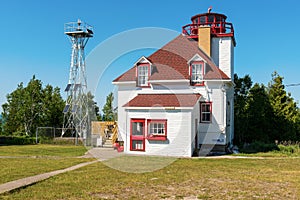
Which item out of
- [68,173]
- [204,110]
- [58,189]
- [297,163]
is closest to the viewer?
[58,189]

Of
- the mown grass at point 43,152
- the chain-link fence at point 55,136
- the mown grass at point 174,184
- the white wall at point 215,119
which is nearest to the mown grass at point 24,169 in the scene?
the mown grass at point 174,184

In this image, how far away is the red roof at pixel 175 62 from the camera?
2197 cm

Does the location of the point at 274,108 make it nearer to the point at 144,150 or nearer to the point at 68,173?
the point at 144,150

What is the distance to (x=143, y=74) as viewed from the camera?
74.8 ft

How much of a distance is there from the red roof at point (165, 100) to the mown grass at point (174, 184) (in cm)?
576

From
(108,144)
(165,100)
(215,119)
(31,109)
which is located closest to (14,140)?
(31,109)

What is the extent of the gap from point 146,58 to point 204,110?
5466mm

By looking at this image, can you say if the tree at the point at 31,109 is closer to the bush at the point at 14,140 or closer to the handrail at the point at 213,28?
the bush at the point at 14,140

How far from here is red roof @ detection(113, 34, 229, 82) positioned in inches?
865

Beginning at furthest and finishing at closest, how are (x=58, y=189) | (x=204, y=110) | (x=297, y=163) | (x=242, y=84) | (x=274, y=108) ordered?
(x=242, y=84), (x=274, y=108), (x=204, y=110), (x=297, y=163), (x=58, y=189)

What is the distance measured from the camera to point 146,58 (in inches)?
887

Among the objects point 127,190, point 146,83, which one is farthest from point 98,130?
point 127,190

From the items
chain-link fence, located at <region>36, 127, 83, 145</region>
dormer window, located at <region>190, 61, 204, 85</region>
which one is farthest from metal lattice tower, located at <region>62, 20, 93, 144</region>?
dormer window, located at <region>190, 61, 204, 85</region>

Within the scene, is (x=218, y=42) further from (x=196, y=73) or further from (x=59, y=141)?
(x=59, y=141)
